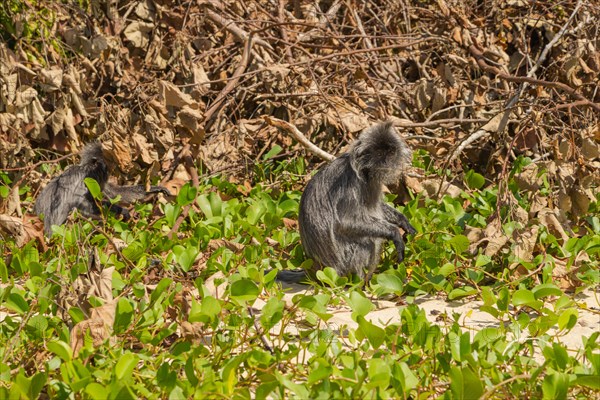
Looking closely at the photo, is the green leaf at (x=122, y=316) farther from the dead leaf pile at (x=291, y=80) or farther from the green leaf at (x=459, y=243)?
the dead leaf pile at (x=291, y=80)

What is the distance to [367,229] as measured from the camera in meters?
5.19

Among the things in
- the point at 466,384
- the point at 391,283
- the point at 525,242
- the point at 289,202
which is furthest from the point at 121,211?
the point at 466,384

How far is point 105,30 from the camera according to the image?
296 inches

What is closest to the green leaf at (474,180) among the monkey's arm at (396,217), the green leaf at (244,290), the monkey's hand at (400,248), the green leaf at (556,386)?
the monkey's arm at (396,217)

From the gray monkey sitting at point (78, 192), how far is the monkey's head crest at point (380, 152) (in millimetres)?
1752

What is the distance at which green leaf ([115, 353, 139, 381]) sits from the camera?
3307 mm

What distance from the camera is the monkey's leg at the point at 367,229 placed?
516 cm

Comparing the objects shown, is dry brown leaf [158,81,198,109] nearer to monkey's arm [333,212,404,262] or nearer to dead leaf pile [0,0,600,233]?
dead leaf pile [0,0,600,233]

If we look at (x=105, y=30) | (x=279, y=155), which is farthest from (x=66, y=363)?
(x=105, y=30)

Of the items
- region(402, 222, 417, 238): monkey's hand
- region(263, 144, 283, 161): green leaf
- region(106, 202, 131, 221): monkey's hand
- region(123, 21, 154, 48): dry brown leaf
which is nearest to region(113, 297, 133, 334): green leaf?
region(402, 222, 417, 238): monkey's hand

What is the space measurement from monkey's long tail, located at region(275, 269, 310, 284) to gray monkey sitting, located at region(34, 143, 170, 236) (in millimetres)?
1338

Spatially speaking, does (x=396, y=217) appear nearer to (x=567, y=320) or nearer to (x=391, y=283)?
(x=391, y=283)

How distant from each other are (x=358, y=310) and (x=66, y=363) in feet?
4.15

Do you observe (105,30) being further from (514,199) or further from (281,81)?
(514,199)
